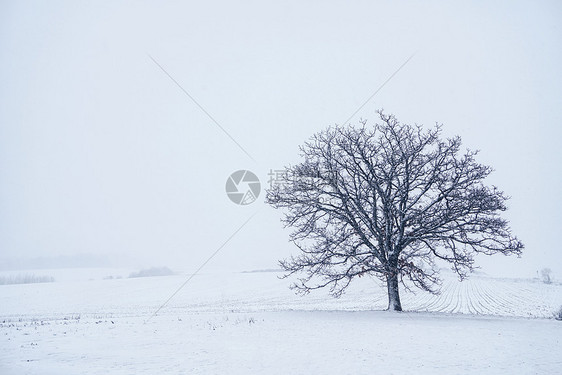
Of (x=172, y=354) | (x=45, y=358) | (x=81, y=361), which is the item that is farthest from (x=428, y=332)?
(x=45, y=358)

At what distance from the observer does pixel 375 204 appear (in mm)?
18828

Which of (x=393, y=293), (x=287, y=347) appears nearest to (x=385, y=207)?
(x=393, y=293)

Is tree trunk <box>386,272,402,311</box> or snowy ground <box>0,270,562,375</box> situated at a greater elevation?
tree trunk <box>386,272,402,311</box>

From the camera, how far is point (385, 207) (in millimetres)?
18391

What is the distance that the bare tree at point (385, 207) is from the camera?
17.4m

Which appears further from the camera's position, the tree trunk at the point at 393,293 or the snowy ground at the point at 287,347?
the tree trunk at the point at 393,293

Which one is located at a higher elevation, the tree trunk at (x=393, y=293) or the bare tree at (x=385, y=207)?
the bare tree at (x=385, y=207)

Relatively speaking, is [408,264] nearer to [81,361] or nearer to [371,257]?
[371,257]

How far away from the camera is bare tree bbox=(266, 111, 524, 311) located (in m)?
17.4

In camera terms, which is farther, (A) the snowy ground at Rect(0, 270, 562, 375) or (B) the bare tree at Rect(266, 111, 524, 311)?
(B) the bare tree at Rect(266, 111, 524, 311)

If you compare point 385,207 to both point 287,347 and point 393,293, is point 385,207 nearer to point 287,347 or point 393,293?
point 393,293

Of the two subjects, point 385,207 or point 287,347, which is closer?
point 287,347

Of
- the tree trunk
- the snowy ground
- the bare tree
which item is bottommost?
the snowy ground

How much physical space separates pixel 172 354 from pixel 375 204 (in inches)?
495
